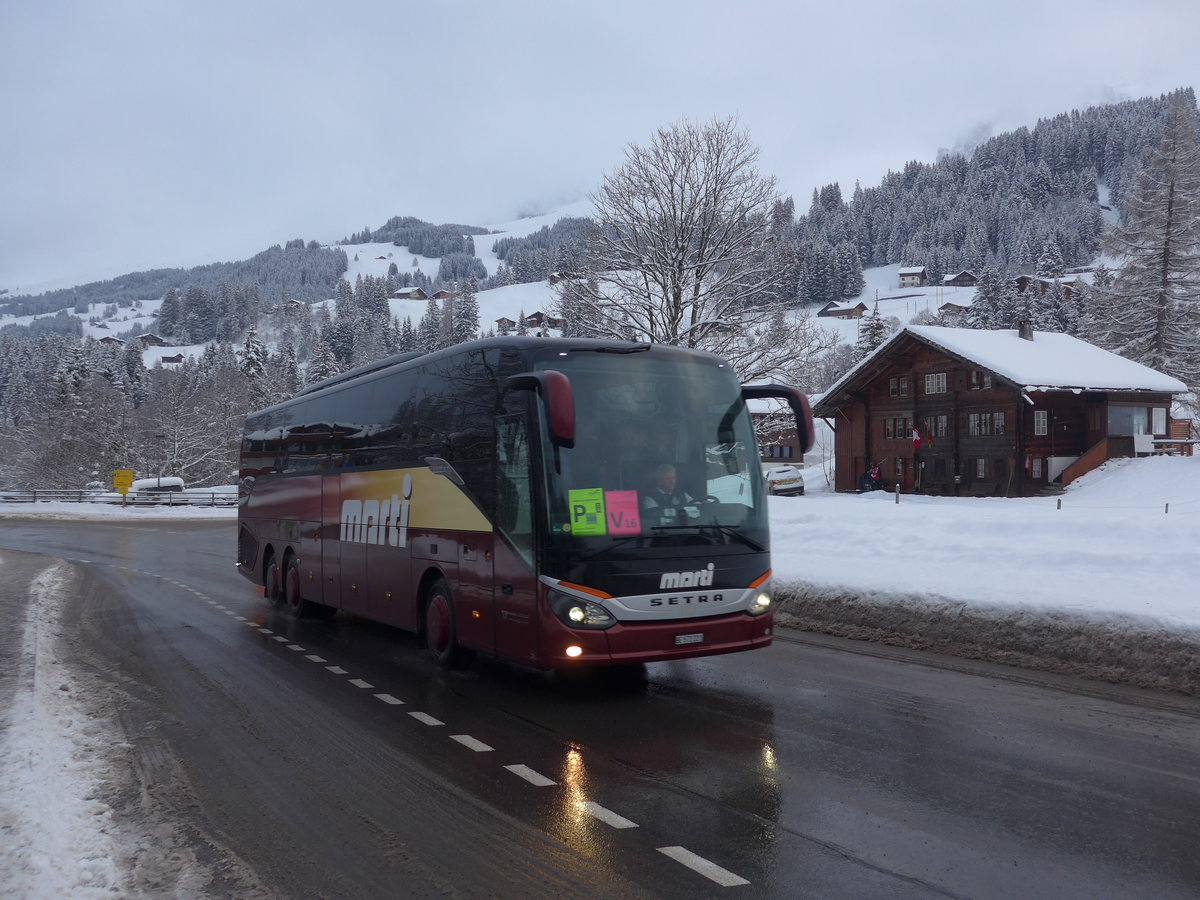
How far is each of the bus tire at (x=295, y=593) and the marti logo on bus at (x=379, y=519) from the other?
8.37 ft

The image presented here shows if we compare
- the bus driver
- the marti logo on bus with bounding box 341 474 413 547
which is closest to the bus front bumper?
the bus driver

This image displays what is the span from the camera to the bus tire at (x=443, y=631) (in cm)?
986

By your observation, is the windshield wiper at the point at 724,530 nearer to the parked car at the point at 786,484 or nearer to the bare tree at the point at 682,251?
the bare tree at the point at 682,251

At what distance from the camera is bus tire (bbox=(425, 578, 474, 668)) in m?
9.86

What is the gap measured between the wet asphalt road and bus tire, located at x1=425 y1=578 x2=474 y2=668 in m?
0.25

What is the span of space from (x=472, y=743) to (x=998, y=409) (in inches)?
1696

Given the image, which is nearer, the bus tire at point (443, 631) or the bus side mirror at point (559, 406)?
the bus side mirror at point (559, 406)

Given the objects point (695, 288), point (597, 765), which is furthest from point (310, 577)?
point (695, 288)

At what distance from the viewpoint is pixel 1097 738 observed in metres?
6.89

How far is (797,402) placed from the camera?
939cm

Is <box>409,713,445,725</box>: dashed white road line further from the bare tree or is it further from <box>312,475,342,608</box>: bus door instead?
the bare tree

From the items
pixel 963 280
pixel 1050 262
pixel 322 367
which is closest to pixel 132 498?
pixel 322 367

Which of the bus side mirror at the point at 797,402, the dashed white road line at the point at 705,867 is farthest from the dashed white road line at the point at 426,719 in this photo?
the bus side mirror at the point at 797,402

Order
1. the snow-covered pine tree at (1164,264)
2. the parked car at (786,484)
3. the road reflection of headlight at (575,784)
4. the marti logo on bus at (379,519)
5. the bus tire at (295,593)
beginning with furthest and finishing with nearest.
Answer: the snow-covered pine tree at (1164,264)
the parked car at (786,484)
the bus tire at (295,593)
the marti logo on bus at (379,519)
the road reflection of headlight at (575,784)
